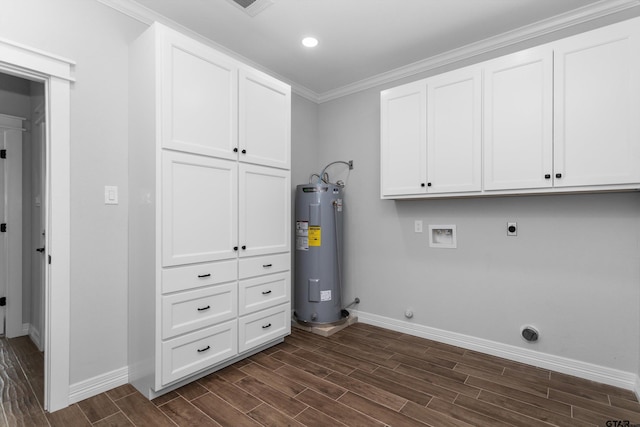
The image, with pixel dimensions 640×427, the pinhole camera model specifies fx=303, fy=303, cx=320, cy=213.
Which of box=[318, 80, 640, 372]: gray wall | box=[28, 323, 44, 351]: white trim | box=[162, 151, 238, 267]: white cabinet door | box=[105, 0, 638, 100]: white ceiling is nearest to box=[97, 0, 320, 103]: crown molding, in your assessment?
box=[105, 0, 638, 100]: white ceiling

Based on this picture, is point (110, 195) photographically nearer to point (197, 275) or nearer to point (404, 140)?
point (197, 275)

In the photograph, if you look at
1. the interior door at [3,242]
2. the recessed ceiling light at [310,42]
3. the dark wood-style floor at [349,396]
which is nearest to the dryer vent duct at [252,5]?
the recessed ceiling light at [310,42]

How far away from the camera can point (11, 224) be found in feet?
9.73

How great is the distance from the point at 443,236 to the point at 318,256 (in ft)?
4.19

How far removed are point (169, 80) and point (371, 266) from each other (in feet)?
8.56

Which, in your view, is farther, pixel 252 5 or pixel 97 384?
pixel 252 5

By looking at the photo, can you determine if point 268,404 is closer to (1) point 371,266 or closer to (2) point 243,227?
(2) point 243,227

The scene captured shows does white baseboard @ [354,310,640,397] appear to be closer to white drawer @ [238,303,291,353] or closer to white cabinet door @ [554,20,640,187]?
white drawer @ [238,303,291,353]

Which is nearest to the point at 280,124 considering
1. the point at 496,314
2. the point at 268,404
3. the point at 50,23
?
the point at 50,23

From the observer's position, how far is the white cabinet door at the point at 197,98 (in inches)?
79.9

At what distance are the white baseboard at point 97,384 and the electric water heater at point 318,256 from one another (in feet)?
5.45

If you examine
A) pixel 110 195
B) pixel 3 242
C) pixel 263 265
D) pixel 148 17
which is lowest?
pixel 263 265

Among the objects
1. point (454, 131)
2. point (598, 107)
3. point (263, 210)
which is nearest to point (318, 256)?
point (263, 210)

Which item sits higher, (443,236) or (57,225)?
(57,225)
